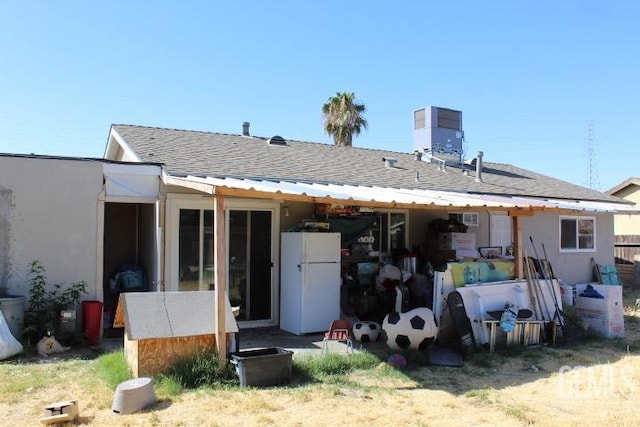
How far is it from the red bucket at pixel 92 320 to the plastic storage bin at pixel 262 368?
2.95 m

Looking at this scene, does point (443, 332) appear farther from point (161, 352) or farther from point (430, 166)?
point (430, 166)

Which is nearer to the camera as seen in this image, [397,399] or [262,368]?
[397,399]

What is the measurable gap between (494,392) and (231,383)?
9.73 feet

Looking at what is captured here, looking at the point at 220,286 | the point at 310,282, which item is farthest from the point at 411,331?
the point at 220,286

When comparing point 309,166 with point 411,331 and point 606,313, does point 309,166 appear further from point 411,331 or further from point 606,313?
point 606,313

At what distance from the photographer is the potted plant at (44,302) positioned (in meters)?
7.98

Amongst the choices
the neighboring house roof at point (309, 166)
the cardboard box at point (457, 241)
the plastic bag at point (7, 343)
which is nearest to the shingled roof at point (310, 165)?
the neighboring house roof at point (309, 166)

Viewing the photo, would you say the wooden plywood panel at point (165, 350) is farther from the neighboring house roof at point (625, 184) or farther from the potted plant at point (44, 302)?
the neighboring house roof at point (625, 184)

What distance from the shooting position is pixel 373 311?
10.2 m

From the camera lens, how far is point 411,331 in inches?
308

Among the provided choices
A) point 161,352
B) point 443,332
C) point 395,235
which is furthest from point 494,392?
point 395,235

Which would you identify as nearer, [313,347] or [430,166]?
[313,347]

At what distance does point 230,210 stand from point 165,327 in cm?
368

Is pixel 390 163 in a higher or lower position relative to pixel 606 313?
higher
